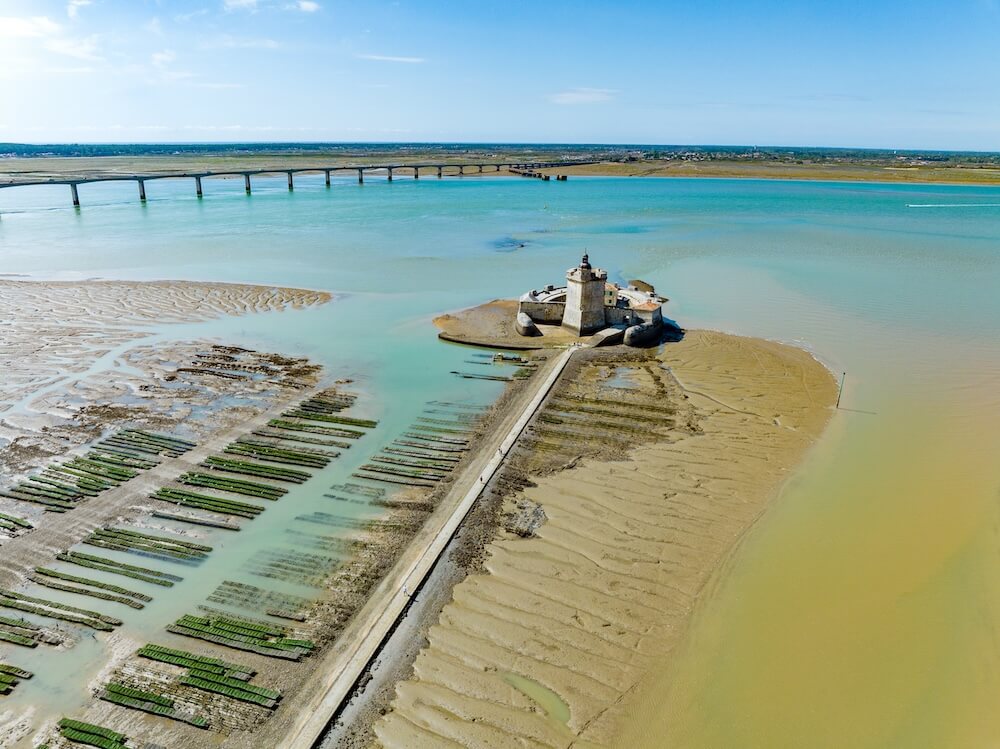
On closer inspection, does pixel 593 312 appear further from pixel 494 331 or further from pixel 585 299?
pixel 494 331

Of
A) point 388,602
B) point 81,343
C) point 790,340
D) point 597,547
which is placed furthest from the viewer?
point 790,340

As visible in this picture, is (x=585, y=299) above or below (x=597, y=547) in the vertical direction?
above

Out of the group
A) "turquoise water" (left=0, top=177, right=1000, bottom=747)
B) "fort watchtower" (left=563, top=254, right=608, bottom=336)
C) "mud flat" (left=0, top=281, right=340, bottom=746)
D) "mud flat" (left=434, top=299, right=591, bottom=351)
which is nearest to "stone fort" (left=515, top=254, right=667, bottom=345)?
"fort watchtower" (left=563, top=254, right=608, bottom=336)

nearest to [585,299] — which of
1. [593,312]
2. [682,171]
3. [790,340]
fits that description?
[593,312]

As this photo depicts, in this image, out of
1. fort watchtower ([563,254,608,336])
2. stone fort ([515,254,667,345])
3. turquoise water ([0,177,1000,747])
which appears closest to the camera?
turquoise water ([0,177,1000,747])

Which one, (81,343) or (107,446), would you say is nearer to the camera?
(107,446)

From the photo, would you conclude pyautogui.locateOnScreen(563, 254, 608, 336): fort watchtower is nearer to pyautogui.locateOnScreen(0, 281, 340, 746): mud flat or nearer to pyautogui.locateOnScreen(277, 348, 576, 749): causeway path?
pyautogui.locateOnScreen(277, 348, 576, 749): causeway path

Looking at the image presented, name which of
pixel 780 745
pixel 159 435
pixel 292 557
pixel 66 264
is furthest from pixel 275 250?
pixel 780 745

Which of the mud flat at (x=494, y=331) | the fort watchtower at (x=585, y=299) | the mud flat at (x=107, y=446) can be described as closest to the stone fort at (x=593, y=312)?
the fort watchtower at (x=585, y=299)
